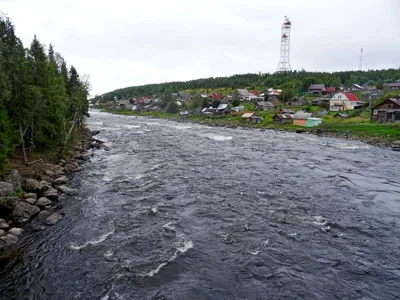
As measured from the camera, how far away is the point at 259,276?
11039 mm

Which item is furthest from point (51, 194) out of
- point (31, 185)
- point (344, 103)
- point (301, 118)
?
point (344, 103)

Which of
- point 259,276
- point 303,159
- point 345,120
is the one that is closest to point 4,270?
point 259,276

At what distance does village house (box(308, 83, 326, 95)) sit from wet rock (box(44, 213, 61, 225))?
116m

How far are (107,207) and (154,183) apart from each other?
5283 millimetres

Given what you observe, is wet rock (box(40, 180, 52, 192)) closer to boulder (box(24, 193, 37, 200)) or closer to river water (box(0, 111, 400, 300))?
boulder (box(24, 193, 37, 200))

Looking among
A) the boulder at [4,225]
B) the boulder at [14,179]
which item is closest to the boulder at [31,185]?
the boulder at [14,179]

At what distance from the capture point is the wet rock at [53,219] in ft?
50.9

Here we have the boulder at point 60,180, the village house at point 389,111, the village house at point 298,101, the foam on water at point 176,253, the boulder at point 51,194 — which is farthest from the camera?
the village house at point 298,101

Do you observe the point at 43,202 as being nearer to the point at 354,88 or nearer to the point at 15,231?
the point at 15,231

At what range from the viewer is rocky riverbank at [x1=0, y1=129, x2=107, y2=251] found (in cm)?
1470

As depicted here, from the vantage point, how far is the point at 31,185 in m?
19.4

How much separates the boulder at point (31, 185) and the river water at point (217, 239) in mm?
2889

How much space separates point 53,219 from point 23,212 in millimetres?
1797

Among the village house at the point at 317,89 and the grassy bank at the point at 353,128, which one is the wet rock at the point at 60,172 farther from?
the village house at the point at 317,89
